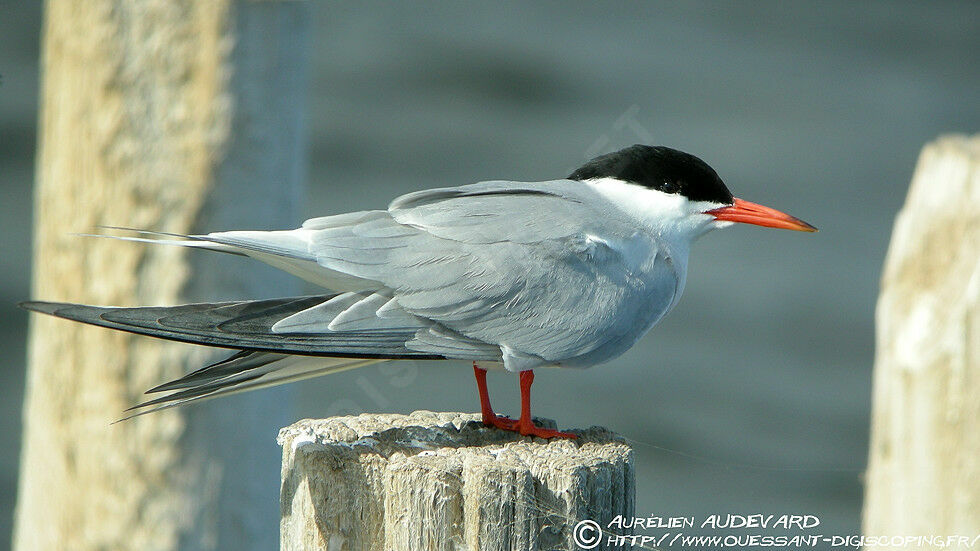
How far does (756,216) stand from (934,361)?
609 millimetres

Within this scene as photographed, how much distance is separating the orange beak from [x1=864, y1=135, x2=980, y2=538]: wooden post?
28 centimetres

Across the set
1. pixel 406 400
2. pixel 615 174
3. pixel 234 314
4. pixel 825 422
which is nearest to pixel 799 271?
pixel 825 422

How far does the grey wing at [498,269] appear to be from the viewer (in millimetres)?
2514

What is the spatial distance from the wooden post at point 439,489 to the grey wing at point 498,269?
0.24 m

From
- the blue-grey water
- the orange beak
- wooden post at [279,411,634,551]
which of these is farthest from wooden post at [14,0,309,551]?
the blue-grey water

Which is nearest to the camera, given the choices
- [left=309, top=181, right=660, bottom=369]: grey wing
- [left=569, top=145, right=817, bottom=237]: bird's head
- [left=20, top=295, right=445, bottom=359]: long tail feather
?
[left=20, top=295, right=445, bottom=359]: long tail feather

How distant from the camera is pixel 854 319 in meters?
7.27

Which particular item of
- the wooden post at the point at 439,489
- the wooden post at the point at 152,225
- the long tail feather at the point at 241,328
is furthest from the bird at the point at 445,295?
the wooden post at the point at 152,225

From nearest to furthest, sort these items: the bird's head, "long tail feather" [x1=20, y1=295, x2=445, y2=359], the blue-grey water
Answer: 1. "long tail feather" [x1=20, y1=295, x2=445, y2=359]
2. the bird's head
3. the blue-grey water

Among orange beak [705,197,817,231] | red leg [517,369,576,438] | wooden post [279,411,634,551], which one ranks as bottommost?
wooden post [279,411,634,551]

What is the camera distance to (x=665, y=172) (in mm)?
2984
